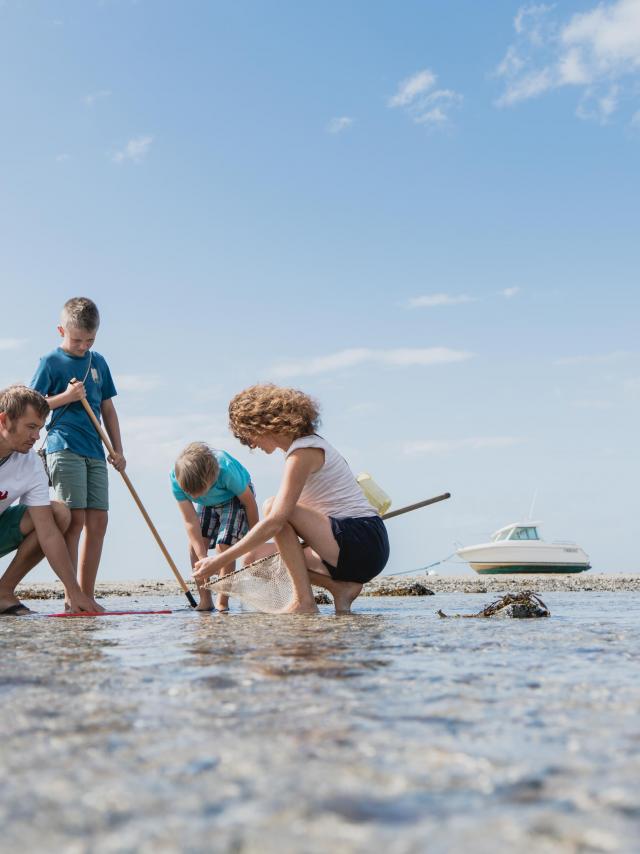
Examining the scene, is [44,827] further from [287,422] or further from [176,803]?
[287,422]

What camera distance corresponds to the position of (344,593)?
637 cm

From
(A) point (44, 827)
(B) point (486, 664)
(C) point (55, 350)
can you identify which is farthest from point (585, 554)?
(A) point (44, 827)

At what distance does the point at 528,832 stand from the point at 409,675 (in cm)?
152

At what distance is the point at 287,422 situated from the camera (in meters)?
5.83

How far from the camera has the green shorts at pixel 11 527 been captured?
21.7ft

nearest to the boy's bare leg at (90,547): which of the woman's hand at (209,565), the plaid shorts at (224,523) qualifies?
the plaid shorts at (224,523)

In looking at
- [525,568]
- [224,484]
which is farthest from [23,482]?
[525,568]

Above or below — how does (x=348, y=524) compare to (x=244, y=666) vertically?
above

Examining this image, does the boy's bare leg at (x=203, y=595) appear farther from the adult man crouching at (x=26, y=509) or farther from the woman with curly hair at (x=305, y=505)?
the woman with curly hair at (x=305, y=505)

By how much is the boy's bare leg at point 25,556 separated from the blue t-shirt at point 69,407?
719mm

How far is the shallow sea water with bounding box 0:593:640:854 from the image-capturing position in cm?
130

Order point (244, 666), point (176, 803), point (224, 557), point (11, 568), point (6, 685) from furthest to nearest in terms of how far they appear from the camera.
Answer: point (11, 568)
point (224, 557)
point (244, 666)
point (6, 685)
point (176, 803)

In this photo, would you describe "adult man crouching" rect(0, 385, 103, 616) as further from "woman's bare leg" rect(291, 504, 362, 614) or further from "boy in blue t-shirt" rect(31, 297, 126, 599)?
"woman's bare leg" rect(291, 504, 362, 614)

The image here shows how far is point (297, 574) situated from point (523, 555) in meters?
28.4
